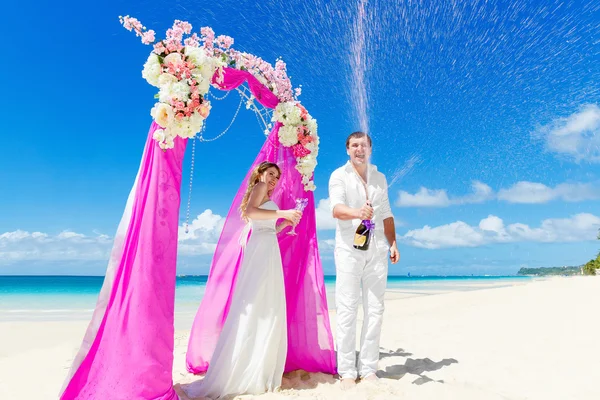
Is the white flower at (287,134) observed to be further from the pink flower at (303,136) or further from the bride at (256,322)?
the bride at (256,322)

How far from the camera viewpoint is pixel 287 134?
5.03 metres

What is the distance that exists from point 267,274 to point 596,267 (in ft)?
91.6

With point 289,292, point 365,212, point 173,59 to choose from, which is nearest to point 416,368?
point 289,292

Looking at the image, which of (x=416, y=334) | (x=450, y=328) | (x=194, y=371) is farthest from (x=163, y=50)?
(x=450, y=328)

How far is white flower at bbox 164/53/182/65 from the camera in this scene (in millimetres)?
3871

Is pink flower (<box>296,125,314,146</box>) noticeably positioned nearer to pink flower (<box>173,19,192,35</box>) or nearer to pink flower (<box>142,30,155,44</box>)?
pink flower (<box>173,19,192,35</box>)

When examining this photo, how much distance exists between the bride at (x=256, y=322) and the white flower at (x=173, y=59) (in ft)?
4.20

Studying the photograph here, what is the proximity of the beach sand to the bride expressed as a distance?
1.01 ft

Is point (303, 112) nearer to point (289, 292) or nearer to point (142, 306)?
point (289, 292)

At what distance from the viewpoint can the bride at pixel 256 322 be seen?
404cm

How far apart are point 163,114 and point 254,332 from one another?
7.26ft

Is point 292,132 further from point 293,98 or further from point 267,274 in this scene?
point 267,274

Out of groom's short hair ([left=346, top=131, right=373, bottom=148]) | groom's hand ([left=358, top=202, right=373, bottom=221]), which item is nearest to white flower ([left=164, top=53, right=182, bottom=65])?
groom's short hair ([left=346, top=131, right=373, bottom=148])

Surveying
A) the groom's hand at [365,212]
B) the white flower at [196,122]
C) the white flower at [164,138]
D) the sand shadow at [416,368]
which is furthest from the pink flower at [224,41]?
the sand shadow at [416,368]
